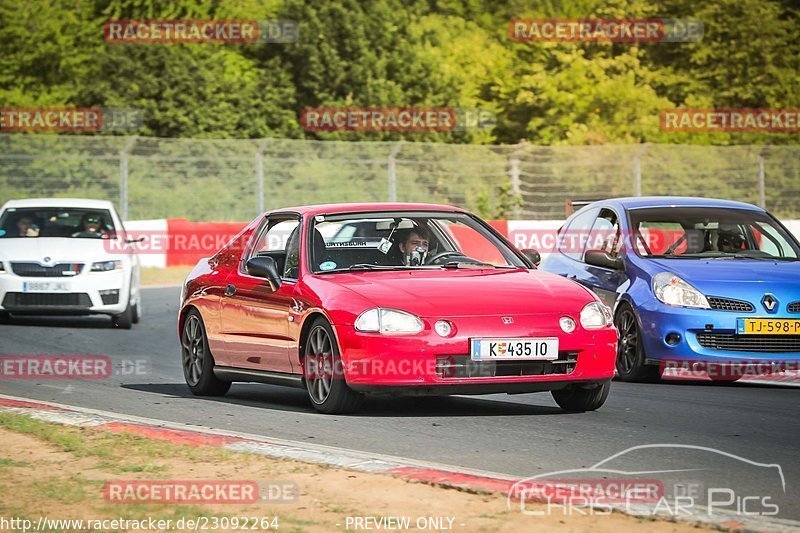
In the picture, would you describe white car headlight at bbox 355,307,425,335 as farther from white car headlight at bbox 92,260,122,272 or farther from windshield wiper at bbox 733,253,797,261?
white car headlight at bbox 92,260,122,272

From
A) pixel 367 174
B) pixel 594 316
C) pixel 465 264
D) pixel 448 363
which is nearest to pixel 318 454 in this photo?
pixel 448 363

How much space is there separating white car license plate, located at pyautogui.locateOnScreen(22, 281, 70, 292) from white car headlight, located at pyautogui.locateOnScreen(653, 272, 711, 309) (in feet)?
28.3

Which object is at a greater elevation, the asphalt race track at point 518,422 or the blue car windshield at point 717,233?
the blue car windshield at point 717,233

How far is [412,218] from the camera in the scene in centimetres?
1130

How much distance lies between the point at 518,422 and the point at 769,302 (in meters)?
3.28

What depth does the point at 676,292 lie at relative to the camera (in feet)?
41.2

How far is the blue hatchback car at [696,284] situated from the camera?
12.3m

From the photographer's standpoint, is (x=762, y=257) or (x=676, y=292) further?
(x=762, y=257)

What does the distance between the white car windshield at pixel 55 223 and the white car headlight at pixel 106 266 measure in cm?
68

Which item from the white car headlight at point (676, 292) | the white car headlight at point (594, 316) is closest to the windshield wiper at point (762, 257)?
the white car headlight at point (676, 292)

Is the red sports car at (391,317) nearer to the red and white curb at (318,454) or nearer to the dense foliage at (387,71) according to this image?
the red and white curb at (318,454)

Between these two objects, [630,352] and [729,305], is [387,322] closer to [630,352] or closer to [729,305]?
[729,305]

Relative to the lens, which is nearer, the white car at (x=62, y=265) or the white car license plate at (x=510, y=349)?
the white car license plate at (x=510, y=349)

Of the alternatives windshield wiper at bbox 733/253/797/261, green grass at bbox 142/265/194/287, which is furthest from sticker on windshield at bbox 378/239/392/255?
green grass at bbox 142/265/194/287
